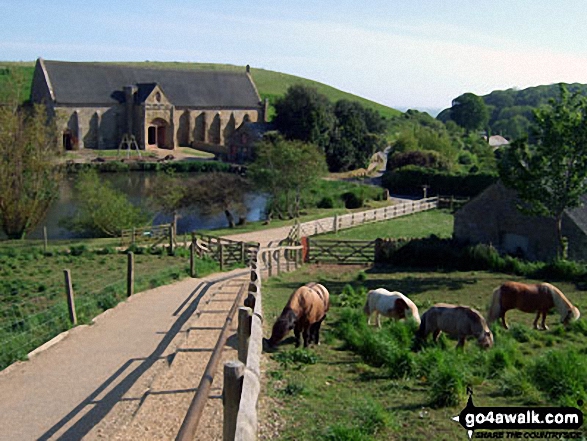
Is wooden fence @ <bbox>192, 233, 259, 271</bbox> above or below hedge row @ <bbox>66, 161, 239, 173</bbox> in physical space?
below

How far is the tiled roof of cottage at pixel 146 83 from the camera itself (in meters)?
80.2

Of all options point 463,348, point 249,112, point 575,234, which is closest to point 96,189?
point 575,234

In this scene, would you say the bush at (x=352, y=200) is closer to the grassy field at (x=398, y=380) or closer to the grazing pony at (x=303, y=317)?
the grassy field at (x=398, y=380)

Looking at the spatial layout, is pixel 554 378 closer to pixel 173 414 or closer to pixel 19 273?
pixel 173 414

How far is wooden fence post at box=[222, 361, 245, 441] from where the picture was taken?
5.22 m

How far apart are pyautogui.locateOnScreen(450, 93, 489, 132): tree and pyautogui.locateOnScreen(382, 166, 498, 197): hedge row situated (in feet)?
229

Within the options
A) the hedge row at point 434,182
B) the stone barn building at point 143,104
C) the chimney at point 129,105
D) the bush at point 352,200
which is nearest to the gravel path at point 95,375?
the bush at point 352,200

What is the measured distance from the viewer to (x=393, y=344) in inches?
425

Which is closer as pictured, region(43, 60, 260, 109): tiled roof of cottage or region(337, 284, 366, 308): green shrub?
region(337, 284, 366, 308): green shrub

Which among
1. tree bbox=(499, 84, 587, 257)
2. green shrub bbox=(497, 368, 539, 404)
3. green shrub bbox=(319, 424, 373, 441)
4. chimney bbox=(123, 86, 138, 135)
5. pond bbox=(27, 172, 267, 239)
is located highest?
chimney bbox=(123, 86, 138, 135)

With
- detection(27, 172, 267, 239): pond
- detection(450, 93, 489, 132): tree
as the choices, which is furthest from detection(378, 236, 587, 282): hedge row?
detection(450, 93, 489, 132): tree

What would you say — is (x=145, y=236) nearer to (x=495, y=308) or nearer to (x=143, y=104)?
(x=495, y=308)

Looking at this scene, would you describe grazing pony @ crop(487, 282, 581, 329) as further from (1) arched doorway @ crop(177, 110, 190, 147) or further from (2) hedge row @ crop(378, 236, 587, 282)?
(1) arched doorway @ crop(177, 110, 190, 147)

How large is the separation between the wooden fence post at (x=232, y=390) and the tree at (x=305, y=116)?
63615mm
